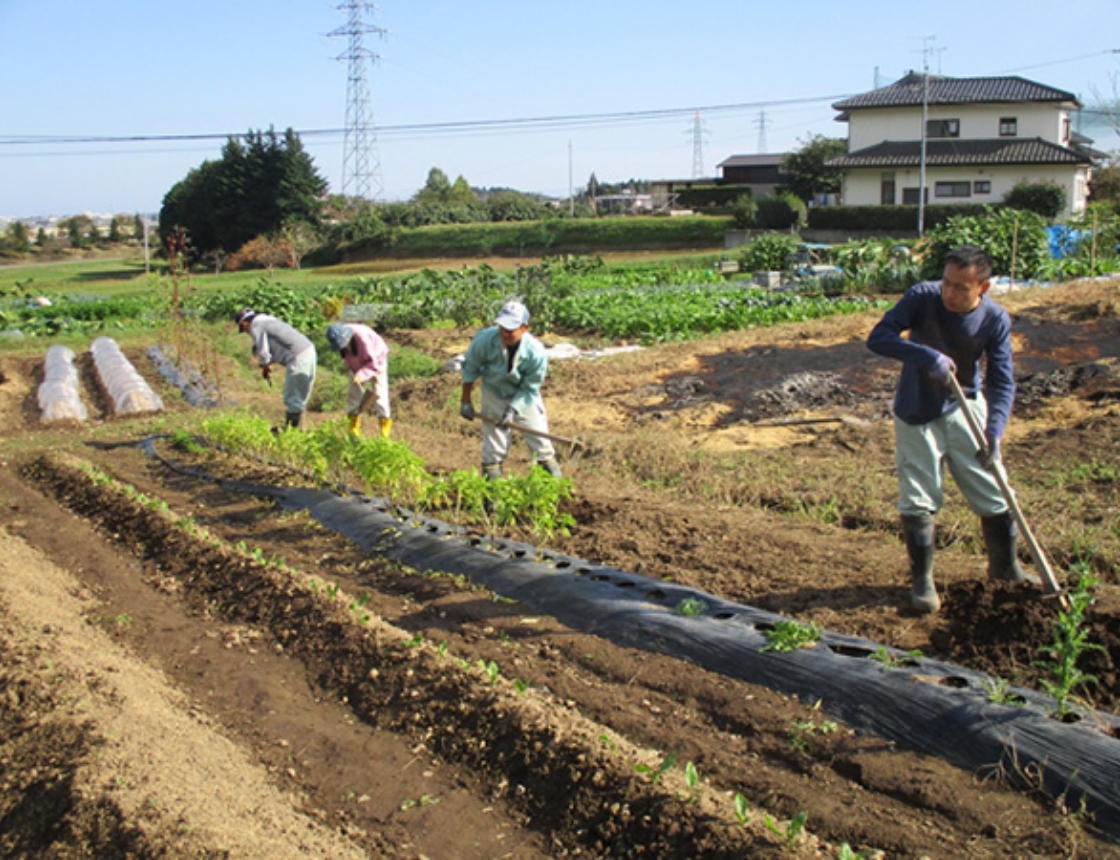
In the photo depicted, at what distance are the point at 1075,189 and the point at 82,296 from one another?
36168mm

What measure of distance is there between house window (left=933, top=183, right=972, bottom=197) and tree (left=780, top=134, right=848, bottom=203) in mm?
6195

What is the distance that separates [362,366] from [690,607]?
471 centimetres

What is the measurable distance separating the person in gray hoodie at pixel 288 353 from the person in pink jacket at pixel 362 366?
73 cm

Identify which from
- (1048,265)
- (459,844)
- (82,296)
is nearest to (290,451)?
(459,844)

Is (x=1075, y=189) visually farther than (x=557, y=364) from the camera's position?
Yes

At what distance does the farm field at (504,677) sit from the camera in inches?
124

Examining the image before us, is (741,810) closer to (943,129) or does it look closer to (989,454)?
(989,454)

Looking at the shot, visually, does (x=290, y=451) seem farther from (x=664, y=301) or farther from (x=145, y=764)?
(x=664, y=301)

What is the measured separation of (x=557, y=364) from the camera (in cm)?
1363

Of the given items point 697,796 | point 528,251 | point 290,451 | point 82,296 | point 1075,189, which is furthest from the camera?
point 528,251

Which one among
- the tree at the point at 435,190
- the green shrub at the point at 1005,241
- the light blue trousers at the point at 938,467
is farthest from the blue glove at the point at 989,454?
the tree at the point at 435,190

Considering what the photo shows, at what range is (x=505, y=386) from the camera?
6.58 m

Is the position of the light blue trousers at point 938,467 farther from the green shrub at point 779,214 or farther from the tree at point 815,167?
the tree at point 815,167

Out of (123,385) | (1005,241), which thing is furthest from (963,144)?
(123,385)
